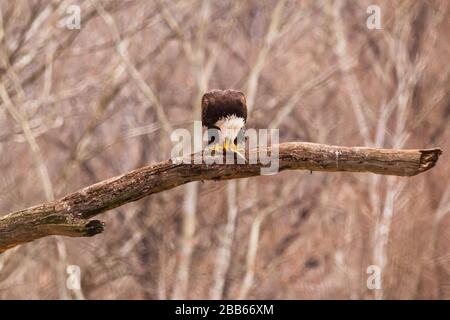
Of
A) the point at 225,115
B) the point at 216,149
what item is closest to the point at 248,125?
the point at 225,115

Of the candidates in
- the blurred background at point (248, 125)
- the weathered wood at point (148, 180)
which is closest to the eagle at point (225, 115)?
the weathered wood at point (148, 180)

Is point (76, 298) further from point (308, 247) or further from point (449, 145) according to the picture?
point (449, 145)

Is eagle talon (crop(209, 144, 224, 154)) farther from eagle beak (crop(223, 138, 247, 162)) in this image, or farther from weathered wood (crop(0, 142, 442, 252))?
weathered wood (crop(0, 142, 442, 252))

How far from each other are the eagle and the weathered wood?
0.78m

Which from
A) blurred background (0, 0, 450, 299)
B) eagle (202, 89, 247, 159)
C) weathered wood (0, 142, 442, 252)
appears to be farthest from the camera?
blurred background (0, 0, 450, 299)

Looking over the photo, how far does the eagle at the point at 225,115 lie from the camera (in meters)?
4.96

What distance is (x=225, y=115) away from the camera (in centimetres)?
497

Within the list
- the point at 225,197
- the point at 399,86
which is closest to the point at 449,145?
the point at 399,86

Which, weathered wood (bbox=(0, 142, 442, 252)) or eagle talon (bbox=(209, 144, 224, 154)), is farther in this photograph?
eagle talon (bbox=(209, 144, 224, 154))

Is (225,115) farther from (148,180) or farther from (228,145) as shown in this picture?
(148,180)

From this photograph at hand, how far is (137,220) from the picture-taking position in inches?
374

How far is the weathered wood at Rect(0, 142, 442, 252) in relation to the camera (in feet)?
13.0

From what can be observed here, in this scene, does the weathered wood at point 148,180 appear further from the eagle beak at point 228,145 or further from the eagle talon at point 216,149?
the eagle beak at point 228,145

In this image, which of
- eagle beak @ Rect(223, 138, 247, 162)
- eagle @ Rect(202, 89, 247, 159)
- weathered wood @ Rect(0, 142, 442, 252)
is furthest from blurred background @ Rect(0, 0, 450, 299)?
weathered wood @ Rect(0, 142, 442, 252)
